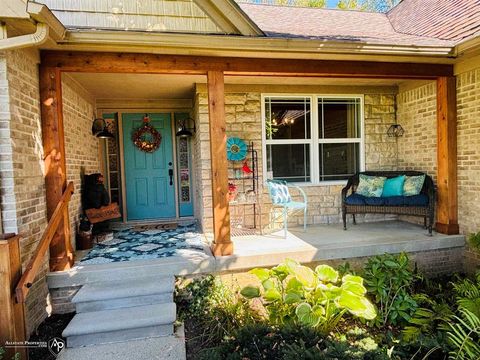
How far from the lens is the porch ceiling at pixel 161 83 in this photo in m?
4.43

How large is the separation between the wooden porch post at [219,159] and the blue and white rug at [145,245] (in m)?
0.37

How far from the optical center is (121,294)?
3.03m

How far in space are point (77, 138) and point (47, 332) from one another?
8.50 ft

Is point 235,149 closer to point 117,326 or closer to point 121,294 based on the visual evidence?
point 121,294

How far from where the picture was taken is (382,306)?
3.19 m

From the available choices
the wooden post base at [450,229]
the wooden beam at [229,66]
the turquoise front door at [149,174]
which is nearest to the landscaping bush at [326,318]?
the wooden post base at [450,229]

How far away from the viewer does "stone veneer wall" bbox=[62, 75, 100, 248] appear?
4.11 m

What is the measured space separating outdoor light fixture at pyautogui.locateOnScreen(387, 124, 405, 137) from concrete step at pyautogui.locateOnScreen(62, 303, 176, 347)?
4.66m

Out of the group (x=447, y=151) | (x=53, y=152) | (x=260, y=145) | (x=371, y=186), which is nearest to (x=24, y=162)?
(x=53, y=152)

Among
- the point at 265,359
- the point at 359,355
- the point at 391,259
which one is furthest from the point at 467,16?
the point at 265,359

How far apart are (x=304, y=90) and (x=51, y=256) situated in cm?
430

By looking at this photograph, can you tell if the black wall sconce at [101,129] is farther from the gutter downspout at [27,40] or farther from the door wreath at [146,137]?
the gutter downspout at [27,40]

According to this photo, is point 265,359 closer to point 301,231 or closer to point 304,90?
point 301,231

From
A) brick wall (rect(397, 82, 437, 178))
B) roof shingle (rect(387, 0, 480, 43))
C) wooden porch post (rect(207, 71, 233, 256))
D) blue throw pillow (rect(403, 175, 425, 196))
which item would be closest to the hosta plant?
wooden porch post (rect(207, 71, 233, 256))
